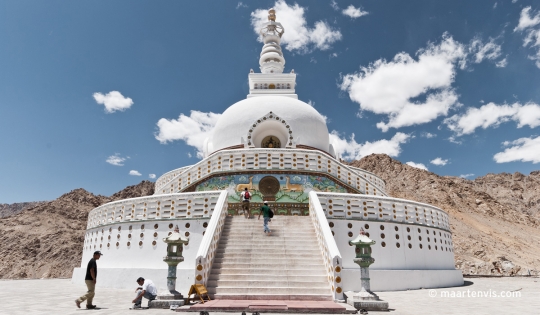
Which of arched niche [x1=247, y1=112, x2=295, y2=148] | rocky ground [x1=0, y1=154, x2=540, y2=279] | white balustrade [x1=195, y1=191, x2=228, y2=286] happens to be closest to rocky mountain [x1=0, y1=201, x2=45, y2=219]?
rocky ground [x1=0, y1=154, x2=540, y2=279]

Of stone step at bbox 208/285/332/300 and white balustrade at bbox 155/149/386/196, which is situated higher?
white balustrade at bbox 155/149/386/196

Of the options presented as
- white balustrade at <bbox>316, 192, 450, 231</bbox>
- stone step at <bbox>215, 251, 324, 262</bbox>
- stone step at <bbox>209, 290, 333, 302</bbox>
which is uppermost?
white balustrade at <bbox>316, 192, 450, 231</bbox>

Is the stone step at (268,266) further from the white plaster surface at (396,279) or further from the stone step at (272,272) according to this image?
the white plaster surface at (396,279)

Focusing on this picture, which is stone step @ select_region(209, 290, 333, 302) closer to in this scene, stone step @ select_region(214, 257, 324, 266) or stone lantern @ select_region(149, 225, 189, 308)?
stone lantern @ select_region(149, 225, 189, 308)

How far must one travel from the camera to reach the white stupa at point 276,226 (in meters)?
10.5

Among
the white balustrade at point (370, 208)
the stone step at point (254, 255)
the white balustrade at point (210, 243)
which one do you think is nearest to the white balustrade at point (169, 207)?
the white balustrade at point (210, 243)

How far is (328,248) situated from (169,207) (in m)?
6.37

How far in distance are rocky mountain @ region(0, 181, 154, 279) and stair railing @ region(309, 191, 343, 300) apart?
36545 mm

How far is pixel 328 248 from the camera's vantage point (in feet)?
33.0

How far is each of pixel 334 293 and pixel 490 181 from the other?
327ft

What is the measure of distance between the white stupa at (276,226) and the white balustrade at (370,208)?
0.04 m

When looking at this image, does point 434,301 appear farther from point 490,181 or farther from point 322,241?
point 490,181

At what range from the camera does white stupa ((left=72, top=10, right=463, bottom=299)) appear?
34.5ft

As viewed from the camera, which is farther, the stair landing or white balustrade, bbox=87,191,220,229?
white balustrade, bbox=87,191,220,229
